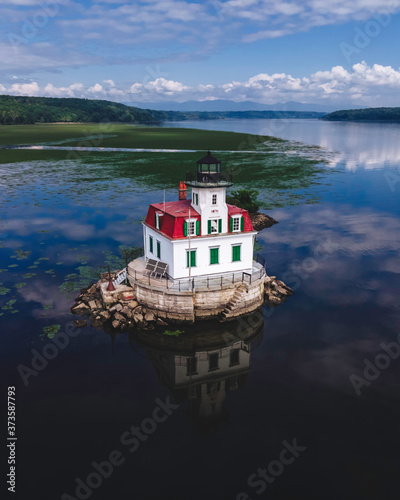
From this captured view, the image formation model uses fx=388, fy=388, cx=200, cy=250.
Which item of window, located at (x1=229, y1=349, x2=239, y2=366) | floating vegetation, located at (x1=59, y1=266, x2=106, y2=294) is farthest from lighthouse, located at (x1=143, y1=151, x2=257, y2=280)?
floating vegetation, located at (x1=59, y1=266, x2=106, y2=294)

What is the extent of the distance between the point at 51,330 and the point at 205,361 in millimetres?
12446

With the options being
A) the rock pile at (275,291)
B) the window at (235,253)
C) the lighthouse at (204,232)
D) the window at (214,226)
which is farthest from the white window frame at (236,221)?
the rock pile at (275,291)

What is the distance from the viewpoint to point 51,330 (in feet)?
100

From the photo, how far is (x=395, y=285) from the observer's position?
125 feet

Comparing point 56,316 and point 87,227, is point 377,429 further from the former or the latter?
point 87,227

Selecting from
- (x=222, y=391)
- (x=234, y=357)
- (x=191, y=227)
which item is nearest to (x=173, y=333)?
(x=234, y=357)

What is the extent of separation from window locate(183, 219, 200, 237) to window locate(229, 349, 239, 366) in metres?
9.92

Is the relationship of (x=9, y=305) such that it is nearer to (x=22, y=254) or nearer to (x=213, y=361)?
(x=22, y=254)

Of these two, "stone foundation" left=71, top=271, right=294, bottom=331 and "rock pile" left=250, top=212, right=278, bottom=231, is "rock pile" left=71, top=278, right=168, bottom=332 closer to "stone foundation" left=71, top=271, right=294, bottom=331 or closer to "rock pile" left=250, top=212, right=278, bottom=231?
"stone foundation" left=71, top=271, right=294, bottom=331

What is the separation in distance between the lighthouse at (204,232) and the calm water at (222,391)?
5124 mm

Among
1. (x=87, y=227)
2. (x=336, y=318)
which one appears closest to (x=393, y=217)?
(x=336, y=318)

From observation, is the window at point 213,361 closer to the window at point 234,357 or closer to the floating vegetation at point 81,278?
the window at point 234,357

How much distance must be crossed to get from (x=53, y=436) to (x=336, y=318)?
902 inches

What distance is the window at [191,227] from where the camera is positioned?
31.8 m
